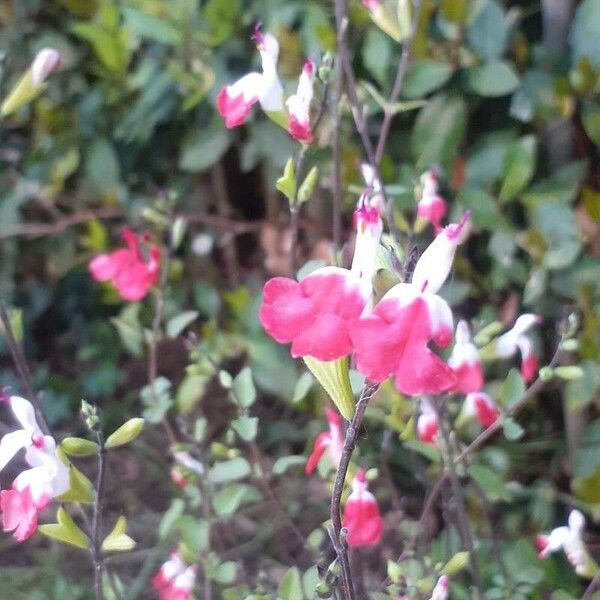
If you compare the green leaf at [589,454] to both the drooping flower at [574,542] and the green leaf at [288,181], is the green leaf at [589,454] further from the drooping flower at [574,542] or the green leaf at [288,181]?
the green leaf at [288,181]

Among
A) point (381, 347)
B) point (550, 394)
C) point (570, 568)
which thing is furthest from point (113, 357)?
point (381, 347)

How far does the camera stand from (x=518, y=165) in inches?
43.6

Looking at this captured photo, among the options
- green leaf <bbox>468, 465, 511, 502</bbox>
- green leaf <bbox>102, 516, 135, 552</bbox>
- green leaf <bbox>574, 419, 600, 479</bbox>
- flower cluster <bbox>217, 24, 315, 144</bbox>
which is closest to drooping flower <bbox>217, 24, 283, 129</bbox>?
flower cluster <bbox>217, 24, 315, 144</bbox>

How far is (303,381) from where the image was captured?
81 cm

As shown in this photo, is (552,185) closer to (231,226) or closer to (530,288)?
(530,288)

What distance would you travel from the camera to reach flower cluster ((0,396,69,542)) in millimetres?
565

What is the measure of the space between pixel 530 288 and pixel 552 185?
146mm

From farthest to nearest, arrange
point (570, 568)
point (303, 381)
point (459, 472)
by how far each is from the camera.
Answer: point (570, 568)
point (459, 472)
point (303, 381)

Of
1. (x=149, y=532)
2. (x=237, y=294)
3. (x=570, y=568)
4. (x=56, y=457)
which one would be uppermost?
(x=56, y=457)

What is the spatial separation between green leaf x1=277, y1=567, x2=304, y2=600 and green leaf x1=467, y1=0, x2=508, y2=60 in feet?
2.39

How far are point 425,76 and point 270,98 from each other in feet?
1.55

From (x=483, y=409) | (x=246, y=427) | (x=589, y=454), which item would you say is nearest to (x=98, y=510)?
(x=246, y=427)

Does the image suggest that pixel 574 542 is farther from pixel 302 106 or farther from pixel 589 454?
pixel 302 106

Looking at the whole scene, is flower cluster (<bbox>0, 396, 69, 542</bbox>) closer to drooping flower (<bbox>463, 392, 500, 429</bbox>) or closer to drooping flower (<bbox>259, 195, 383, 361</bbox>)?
drooping flower (<bbox>259, 195, 383, 361</bbox>)
